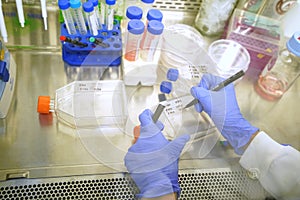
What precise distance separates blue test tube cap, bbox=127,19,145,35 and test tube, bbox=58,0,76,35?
21 cm

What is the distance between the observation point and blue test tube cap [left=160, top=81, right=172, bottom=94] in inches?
47.9

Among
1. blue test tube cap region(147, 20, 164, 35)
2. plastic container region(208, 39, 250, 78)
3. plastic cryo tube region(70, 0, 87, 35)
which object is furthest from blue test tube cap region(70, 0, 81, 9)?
plastic container region(208, 39, 250, 78)

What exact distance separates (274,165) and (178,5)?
807mm

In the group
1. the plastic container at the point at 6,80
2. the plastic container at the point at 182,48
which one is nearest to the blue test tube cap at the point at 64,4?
the plastic container at the point at 6,80

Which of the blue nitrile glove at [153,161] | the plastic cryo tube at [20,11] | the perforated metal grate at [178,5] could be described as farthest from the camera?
the perforated metal grate at [178,5]

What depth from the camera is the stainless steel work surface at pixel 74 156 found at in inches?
39.6

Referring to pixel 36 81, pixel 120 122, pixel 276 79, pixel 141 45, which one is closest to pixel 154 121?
pixel 120 122

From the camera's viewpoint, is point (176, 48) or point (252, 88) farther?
point (252, 88)

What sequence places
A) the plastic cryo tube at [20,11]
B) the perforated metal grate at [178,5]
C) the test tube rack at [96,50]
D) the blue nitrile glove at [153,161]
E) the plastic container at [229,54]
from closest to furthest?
the blue nitrile glove at [153,161], the plastic cryo tube at [20,11], the test tube rack at [96,50], the plastic container at [229,54], the perforated metal grate at [178,5]

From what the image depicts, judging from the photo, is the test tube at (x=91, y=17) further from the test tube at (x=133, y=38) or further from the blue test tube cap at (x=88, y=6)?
the test tube at (x=133, y=38)

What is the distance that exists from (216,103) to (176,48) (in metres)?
0.27

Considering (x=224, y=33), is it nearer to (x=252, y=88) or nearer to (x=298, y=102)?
(x=252, y=88)

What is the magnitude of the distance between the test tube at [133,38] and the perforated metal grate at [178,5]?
37 centimetres

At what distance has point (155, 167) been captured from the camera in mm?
968
